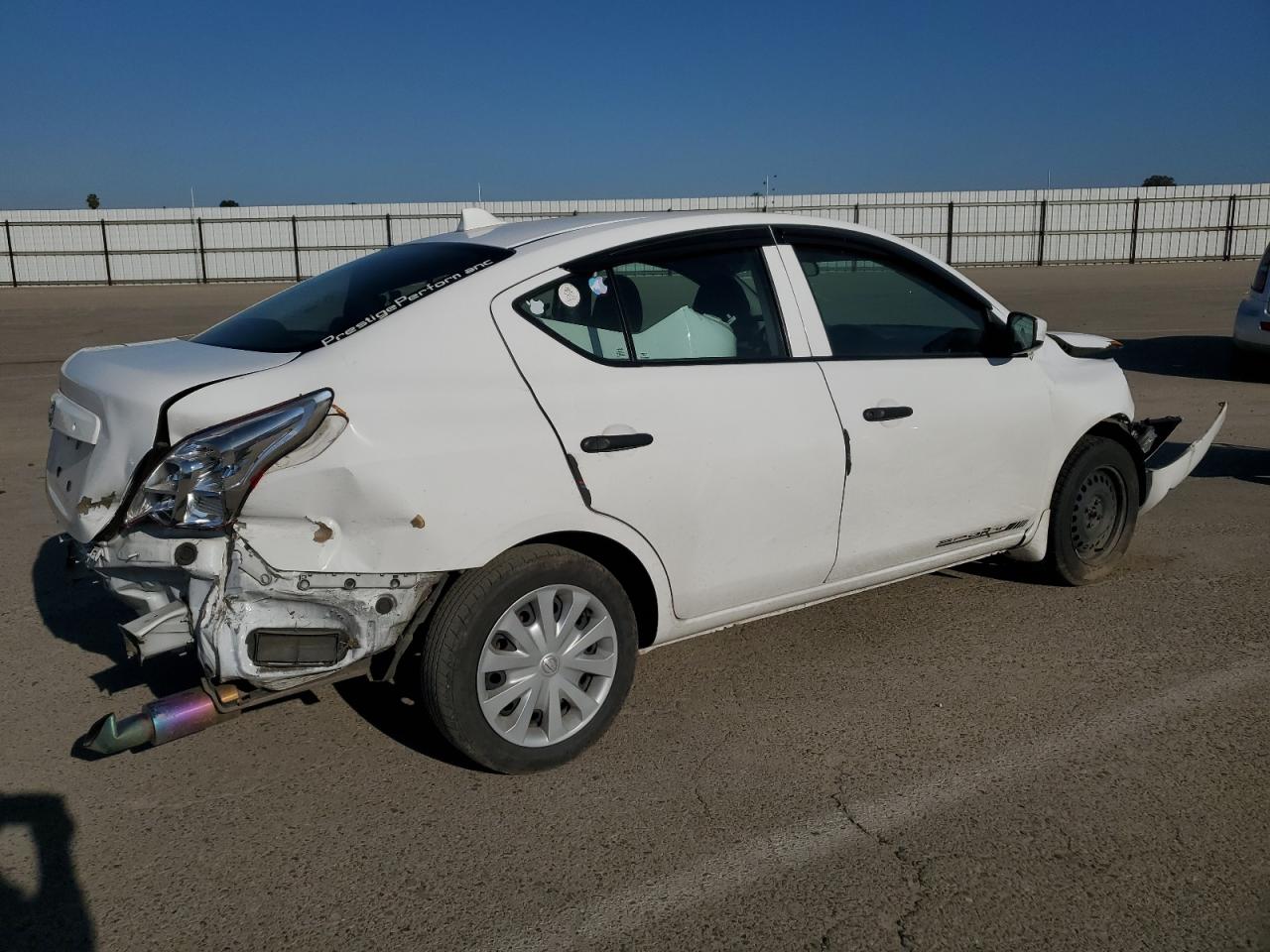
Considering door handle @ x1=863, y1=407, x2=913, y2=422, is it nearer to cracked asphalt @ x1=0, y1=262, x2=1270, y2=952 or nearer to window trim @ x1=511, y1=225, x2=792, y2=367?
window trim @ x1=511, y1=225, x2=792, y2=367

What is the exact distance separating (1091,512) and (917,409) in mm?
1445

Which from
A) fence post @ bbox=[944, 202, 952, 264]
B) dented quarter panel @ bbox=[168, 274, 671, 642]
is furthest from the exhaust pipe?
fence post @ bbox=[944, 202, 952, 264]

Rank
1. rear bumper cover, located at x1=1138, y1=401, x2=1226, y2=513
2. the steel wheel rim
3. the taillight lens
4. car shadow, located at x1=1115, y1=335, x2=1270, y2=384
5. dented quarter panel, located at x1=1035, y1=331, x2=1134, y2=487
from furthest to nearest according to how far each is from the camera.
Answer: car shadow, located at x1=1115, y1=335, x2=1270, y2=384
rear bumper cover, located at x1=1138, y1=401, x2=1226, y2=513
the steel wheel rim
dented quarter panel, located at x1=1035, y1=331, x2=1134, y2=487
the taillight lens

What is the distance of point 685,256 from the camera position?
13.2 feet

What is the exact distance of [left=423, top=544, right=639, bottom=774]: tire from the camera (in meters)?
3.29

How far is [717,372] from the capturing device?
151 inches

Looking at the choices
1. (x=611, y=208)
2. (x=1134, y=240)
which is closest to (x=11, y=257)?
(x=611, y=208)

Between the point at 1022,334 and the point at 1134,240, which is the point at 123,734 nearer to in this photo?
the point at 1022,334

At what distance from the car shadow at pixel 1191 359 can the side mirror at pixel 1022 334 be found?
7.34 m

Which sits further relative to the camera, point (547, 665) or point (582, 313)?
point (582, 313)

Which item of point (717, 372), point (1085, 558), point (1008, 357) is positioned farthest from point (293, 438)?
point (1085, 558)

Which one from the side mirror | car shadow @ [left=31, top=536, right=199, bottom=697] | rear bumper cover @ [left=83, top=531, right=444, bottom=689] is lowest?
car shadow @ [left=31, top=536, right=199, bottom=697]

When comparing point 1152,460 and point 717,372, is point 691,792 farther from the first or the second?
point 1152,460

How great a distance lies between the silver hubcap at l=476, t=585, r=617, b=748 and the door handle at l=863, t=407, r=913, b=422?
1285 millimetres
